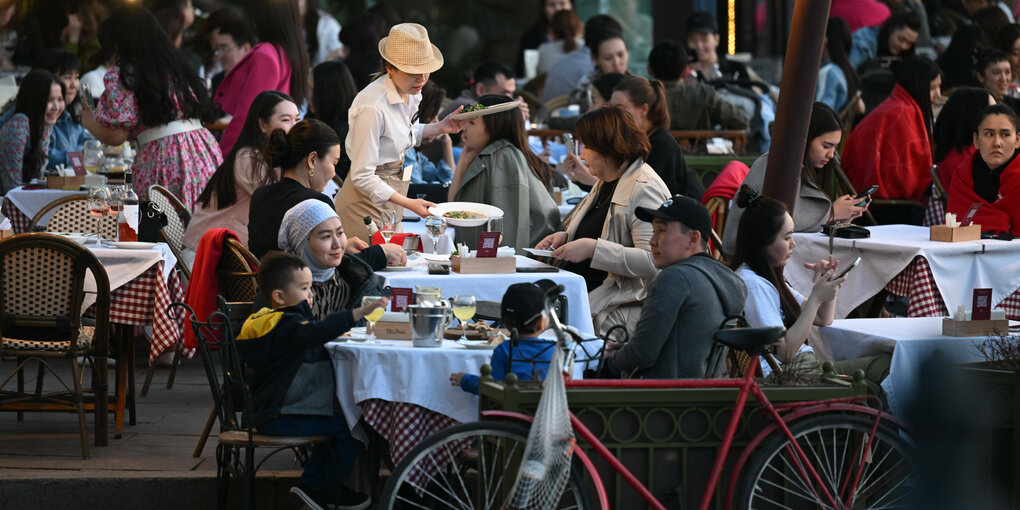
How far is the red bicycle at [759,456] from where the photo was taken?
174 inches

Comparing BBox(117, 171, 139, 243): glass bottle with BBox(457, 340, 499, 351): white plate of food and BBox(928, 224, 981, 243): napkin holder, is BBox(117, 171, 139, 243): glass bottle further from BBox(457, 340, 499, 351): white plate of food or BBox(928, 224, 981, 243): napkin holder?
BBox(928, 224, 981, 243): napkin holder

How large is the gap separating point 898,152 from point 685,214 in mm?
5303

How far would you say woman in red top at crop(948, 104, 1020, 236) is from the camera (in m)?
8.16

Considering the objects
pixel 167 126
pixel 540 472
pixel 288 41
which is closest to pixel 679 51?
pixel 288 41

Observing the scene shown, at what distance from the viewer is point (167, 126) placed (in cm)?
891

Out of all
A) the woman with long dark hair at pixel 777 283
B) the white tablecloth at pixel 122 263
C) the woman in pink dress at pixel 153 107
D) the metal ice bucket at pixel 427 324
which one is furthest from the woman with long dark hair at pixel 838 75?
the metal ice bucket at pixel 427 324

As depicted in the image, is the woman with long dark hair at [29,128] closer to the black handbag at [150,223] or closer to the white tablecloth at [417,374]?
the black handbag at [150,223]

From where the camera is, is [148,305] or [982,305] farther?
[148,305]

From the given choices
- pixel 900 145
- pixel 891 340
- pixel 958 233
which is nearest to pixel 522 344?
pixel 891 340

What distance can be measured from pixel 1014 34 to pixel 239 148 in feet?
26.7

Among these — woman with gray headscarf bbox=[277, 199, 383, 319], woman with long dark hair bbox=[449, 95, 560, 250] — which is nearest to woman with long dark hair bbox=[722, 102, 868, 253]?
woman with long dark hair bbox=[449, 95, 560, 250]

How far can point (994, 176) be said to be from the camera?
841 cm

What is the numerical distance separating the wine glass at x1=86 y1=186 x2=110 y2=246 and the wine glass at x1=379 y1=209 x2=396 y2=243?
1.45 m

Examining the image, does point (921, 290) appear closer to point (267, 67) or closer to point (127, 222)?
point (127, 222)
